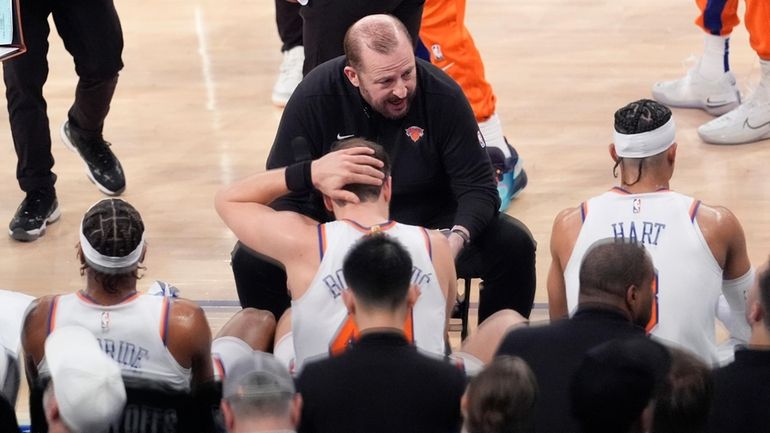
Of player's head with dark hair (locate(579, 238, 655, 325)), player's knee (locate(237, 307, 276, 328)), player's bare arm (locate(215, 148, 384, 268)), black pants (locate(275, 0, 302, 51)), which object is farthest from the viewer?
black pants (locate(275, 0, 302, 51))

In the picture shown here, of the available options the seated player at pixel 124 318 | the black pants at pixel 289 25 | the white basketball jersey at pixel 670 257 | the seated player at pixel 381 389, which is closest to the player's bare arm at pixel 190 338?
the seated player at pixel 124 318

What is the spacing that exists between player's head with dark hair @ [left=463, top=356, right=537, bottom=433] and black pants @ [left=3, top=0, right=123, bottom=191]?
2.81 meters

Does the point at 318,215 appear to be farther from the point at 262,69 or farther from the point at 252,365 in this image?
the point at 262,69

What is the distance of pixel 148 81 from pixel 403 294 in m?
3.95

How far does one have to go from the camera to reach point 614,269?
2.81 m

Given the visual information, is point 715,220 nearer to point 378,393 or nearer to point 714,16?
point 378,393

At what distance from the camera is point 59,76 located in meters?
6.44

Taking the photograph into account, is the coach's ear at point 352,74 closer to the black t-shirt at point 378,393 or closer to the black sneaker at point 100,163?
the black t-shirt at point 378,393

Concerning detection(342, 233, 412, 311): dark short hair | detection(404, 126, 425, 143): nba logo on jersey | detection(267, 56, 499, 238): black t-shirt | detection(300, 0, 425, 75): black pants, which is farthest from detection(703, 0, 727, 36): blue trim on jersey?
detection(342, 233, 412, 311): dark short hair

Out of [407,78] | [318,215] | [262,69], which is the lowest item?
[262,69]

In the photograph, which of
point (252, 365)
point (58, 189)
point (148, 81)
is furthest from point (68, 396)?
point (148, 81)

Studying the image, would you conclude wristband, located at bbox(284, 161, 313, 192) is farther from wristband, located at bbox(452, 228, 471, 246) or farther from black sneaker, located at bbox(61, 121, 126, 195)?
black sneaker, located at bbox(61, 121, 126, 195)

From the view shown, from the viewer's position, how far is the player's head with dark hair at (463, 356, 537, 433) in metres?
2.30

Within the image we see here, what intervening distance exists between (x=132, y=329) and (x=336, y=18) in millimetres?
1837
